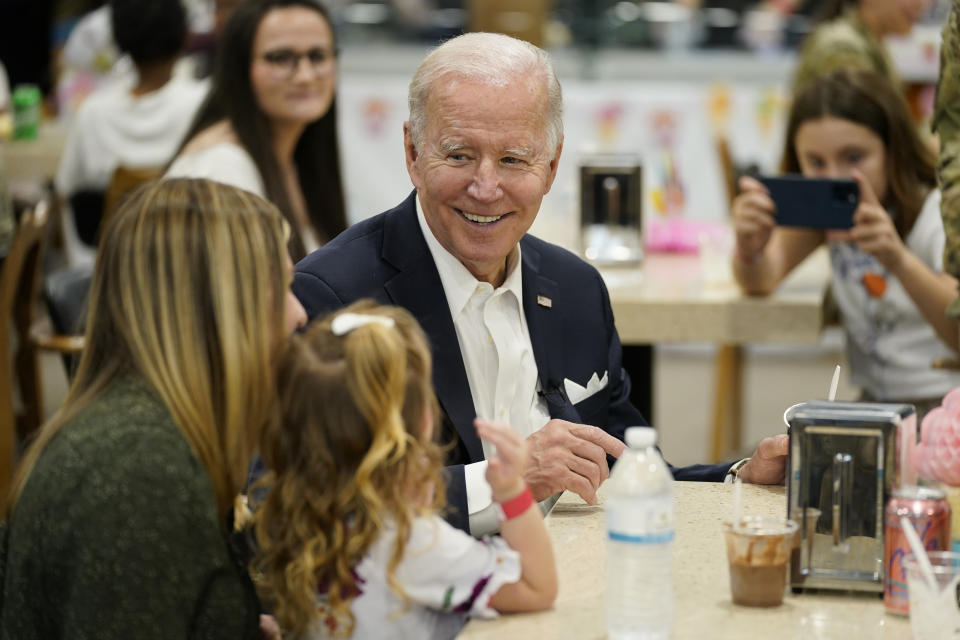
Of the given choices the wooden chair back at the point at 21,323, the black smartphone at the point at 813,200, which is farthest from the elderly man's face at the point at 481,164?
the wooden chair back at the point at 21,323

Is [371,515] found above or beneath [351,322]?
beneath

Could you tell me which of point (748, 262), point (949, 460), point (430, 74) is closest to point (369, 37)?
point (748, 262)

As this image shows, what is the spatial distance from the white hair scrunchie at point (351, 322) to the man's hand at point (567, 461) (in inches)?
18.6

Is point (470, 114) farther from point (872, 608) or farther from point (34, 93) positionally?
point (34, 93)

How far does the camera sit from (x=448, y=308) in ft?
7.72

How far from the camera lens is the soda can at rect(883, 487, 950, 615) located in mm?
1697

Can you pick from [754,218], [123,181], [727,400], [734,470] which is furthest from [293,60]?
[734,470]

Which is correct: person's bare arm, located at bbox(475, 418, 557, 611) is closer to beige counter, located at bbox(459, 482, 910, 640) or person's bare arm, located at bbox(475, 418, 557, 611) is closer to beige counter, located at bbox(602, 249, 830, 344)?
beige counter, located at bbox(459, 482, 910, 640)

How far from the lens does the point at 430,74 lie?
2367 mm

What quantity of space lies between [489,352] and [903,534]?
885 mm

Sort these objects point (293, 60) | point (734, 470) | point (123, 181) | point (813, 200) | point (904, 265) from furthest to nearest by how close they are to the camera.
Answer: point (123, 181), point (293, 60), point (813, 200), point (904, 265), point (734, 470)

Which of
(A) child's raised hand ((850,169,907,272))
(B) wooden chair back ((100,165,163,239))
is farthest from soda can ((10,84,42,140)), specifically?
(A) child's raised hand ((850,169,907,272))

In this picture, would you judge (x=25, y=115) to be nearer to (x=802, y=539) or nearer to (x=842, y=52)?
(x=842, y=52)

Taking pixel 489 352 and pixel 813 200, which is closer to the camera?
pixel 489 352
